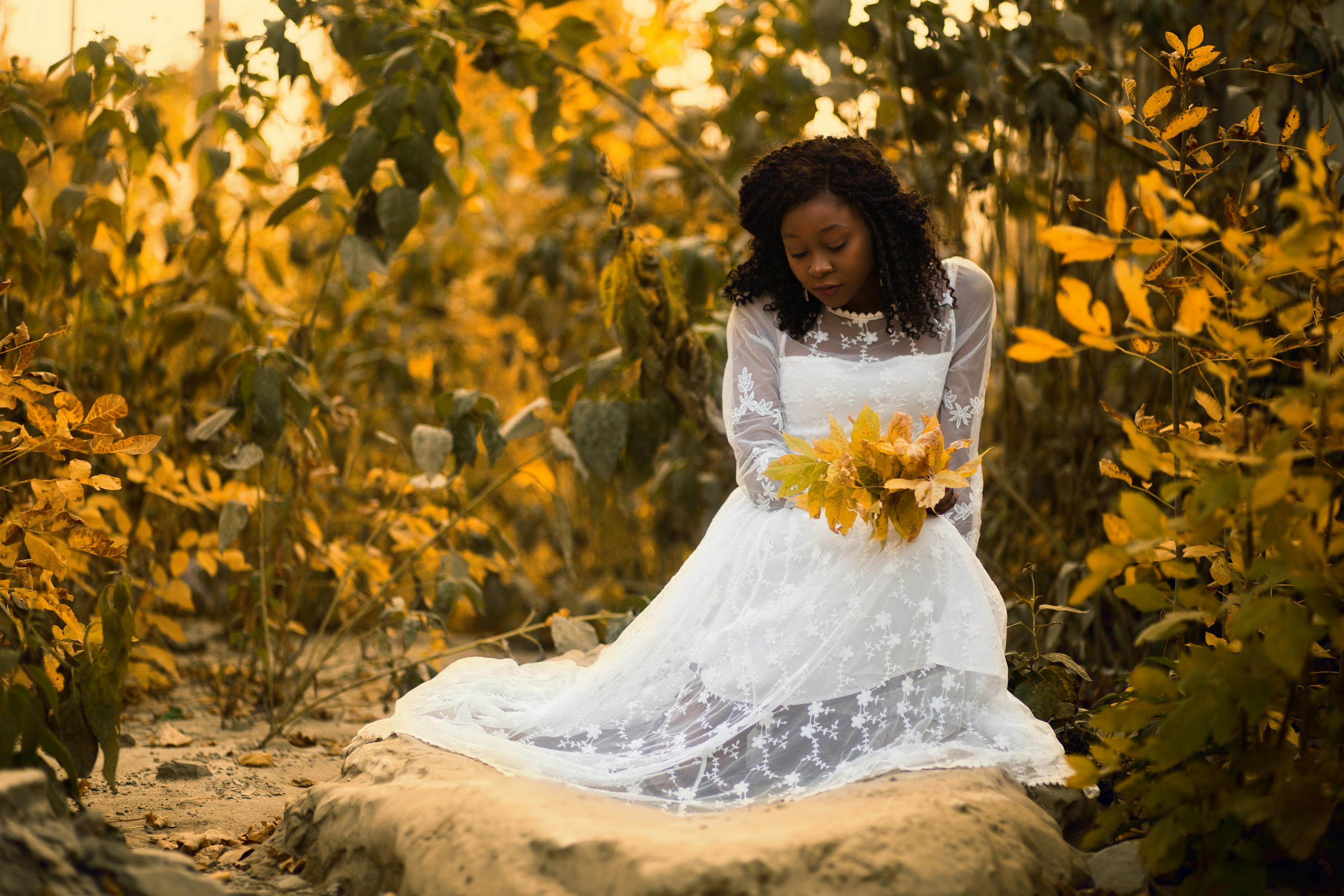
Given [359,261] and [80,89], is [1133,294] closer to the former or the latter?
[359,261]

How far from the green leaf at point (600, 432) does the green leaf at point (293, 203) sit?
2.83ft

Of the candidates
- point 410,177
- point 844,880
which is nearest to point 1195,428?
point 844,880

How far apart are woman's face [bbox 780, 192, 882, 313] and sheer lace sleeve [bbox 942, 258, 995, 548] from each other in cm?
25

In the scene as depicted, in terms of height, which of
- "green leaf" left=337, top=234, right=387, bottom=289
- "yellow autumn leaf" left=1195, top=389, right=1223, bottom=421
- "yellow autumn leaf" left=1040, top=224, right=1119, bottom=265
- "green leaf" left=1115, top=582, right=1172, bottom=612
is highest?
"green leaf" left=337, top=234, right=387, bottom=289

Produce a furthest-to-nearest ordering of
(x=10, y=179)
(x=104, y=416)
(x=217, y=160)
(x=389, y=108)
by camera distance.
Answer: (x=217, y=160), (x=389, y=108), (x=10, y=179), (x=104, y=416)

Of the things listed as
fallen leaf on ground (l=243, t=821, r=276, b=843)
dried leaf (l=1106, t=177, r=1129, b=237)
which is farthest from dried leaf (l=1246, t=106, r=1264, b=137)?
fallen leaf on ground (l=243, t=821, r=276, b=843)

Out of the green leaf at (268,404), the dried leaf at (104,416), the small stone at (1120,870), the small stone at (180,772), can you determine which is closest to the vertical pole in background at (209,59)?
the green leaf at (268,404)

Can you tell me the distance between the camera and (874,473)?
1.91m

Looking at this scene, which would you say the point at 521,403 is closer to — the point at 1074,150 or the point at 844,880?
the point at 1074,150

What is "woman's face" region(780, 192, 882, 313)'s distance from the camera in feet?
7.35

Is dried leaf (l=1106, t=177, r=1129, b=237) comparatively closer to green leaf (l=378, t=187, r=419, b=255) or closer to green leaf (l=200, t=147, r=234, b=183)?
green leaf (l=378, t=187, r=419, b=255)

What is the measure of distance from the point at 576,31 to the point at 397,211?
91 centimetres

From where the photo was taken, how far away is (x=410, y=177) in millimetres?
2781

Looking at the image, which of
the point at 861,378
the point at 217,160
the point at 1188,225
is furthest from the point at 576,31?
the point at 1188,225
